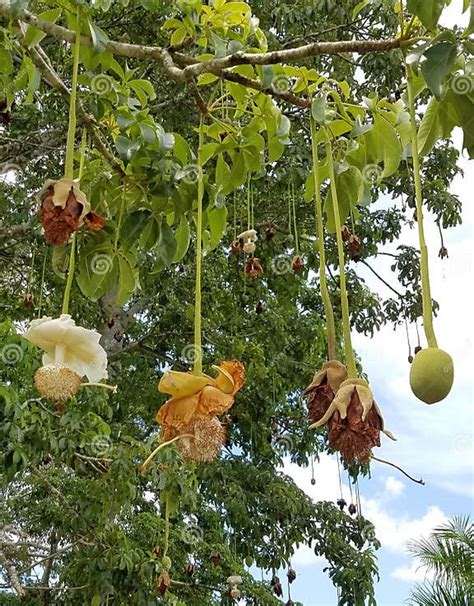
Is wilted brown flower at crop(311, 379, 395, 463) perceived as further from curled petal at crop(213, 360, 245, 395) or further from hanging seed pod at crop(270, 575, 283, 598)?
hanging seed pod at crop(270, 575, 283, 598)

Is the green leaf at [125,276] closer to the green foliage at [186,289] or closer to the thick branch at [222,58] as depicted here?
the green foliage at [186,289]

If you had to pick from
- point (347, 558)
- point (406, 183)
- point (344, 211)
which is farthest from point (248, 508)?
point (344, 211)

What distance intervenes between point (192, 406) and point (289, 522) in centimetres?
406

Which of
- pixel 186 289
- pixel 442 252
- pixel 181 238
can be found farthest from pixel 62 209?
pixel 186 289

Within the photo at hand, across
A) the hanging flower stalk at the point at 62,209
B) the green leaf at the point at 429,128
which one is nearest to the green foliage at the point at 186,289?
the green leaf at the point at 429,128

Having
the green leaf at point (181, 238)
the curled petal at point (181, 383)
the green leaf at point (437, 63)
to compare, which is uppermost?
the green leaf at point (181, 238)

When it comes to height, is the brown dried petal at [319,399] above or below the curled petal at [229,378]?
below

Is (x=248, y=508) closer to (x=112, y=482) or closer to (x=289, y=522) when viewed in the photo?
(x=289, y=522)

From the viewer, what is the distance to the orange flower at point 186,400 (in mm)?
509

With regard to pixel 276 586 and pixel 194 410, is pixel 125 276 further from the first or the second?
pixel 276 586

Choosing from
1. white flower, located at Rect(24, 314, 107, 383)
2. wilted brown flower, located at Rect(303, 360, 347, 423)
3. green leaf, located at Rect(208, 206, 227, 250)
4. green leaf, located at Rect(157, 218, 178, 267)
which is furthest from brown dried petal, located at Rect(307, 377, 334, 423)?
green leaf, located at Rect(208, 206, 227, 250)

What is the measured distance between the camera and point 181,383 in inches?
20.0

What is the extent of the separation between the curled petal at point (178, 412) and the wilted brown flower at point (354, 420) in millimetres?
89

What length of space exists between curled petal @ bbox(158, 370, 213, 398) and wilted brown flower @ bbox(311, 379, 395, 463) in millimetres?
88
